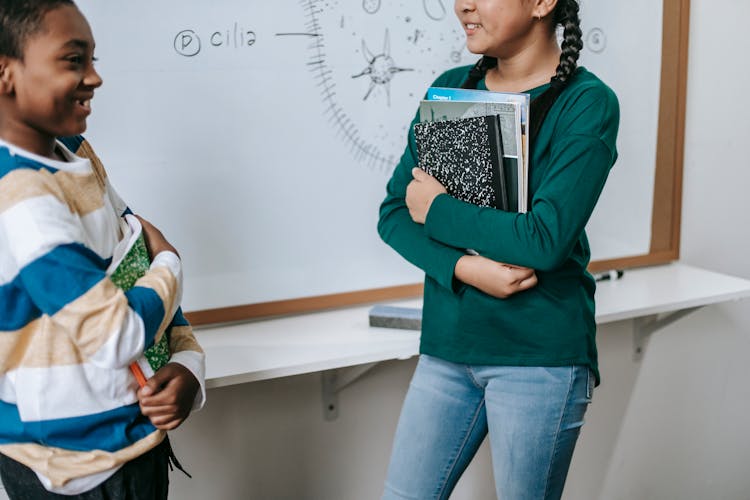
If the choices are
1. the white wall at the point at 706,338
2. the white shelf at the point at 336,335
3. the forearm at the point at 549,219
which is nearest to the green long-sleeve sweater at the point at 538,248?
Answer: the forearm at the point at 549,219

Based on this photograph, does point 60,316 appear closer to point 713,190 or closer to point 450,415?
point 450,415

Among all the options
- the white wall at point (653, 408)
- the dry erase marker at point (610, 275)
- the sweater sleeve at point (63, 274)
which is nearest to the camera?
the sweater sleeve at point (63, 274)

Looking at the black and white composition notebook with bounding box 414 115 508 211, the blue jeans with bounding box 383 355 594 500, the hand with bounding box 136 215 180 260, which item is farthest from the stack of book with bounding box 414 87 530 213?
the hand with bounding box 136 215 180 260

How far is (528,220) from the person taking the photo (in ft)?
3.61

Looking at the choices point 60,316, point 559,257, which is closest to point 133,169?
point 60,316

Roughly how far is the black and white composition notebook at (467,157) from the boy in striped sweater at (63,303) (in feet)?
1.44

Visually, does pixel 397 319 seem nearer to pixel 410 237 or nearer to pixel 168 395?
pixel 410 237

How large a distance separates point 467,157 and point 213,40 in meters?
0.61

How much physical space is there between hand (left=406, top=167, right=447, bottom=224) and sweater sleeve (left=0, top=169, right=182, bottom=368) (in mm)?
489

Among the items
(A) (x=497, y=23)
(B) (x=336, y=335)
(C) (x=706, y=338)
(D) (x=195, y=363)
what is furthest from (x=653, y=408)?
(D) (x=195, y=363)

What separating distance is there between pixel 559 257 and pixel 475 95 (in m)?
0.27

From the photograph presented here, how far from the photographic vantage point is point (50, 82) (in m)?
0.85

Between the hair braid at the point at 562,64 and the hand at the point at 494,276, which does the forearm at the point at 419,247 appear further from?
the hair braid at the point at 562,64

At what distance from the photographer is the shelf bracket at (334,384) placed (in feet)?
5.65
